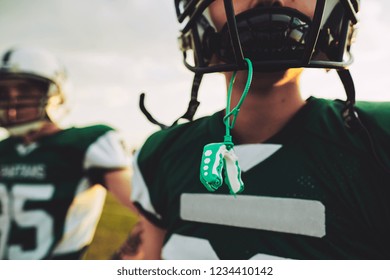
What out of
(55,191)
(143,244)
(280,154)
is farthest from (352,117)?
(55,191)

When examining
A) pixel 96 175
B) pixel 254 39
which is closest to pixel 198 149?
pixel 254 39

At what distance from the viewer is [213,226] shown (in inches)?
28.0

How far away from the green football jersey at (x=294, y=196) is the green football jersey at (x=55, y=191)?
594 millimetres

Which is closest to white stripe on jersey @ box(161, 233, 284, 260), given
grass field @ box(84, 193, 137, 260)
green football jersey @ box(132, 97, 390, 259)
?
green football jersey @ box(132, 97, 390, 259)

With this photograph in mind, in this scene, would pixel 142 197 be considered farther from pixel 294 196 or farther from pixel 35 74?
pixel 35 74

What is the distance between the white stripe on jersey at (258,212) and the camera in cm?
62

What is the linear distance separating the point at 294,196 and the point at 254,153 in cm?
12

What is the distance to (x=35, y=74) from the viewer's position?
1.55 m

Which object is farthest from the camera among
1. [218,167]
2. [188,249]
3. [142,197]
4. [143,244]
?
[143,244]

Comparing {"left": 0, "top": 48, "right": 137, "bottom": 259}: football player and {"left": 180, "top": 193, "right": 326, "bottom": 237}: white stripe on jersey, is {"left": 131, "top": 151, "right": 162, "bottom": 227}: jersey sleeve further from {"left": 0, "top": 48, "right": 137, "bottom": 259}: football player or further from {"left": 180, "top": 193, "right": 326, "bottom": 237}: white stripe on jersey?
{"left": 0, "top": 48, "right": 137, "bottom": 259}: football player

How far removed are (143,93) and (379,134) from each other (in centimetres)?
48

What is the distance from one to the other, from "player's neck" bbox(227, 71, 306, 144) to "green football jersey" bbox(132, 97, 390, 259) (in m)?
0.02

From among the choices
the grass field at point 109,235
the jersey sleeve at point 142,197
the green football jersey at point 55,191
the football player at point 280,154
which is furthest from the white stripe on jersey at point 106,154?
the grass field at point 109,235

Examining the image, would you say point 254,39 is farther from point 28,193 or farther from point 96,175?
point 28,193
